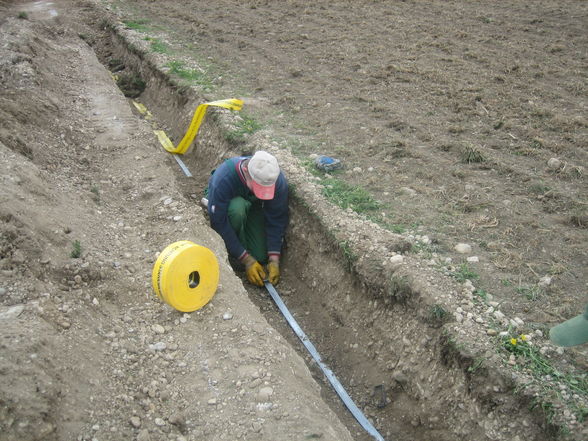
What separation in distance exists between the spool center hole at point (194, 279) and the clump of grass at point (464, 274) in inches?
79.5

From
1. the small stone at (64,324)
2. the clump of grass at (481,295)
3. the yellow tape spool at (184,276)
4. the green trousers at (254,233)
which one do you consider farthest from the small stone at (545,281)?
the small stone at (64,324)

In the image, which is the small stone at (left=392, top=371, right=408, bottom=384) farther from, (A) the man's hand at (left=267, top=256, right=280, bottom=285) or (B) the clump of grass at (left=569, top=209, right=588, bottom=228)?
(B) the clump of grass at (left=569, top=209, right=588, bottom=228)

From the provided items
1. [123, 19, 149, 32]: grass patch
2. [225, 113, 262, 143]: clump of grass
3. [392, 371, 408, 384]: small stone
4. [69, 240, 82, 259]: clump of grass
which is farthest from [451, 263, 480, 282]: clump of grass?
[123, 19, 149, 32]: grass patch

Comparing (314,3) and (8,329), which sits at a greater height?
(314,3)

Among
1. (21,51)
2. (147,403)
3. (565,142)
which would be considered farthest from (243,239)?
(21,51)

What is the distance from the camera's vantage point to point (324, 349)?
4703mm

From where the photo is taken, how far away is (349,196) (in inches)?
205

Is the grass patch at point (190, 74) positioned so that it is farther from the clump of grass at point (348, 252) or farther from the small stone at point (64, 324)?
the small stone at point (64, 324)

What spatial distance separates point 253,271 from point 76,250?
176 cm

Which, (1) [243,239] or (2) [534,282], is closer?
(2) [534,282]

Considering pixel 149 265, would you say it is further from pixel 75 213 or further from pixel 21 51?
pixel 21 51

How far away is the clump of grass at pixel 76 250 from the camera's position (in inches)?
163

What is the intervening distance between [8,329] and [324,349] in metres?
2.59

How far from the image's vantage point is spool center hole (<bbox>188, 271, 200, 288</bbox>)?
3.92 meters
